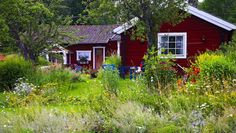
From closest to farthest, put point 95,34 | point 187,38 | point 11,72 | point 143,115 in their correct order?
point 143,115 → point 11,72 → point 187,38 → point 95,34

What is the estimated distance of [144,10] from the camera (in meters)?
15.2

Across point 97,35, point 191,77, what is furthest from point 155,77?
point 97,35

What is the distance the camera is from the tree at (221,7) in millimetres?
33938

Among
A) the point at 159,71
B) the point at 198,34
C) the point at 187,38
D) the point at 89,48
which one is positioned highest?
the point at 198,34

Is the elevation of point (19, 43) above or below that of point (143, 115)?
above

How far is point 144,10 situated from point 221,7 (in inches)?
821

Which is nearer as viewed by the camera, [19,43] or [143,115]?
[143,115]

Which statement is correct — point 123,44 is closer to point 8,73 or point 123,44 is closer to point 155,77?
point 8,73

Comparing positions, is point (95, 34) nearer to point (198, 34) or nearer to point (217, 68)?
point (198, 34)

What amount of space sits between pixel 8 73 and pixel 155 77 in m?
6.03

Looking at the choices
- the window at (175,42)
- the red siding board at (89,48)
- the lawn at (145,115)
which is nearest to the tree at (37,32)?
the window at (175,42)

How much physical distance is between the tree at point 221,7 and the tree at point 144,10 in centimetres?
1917

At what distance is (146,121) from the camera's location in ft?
20.7

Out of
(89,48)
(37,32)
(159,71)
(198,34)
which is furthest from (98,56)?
(159,71)
